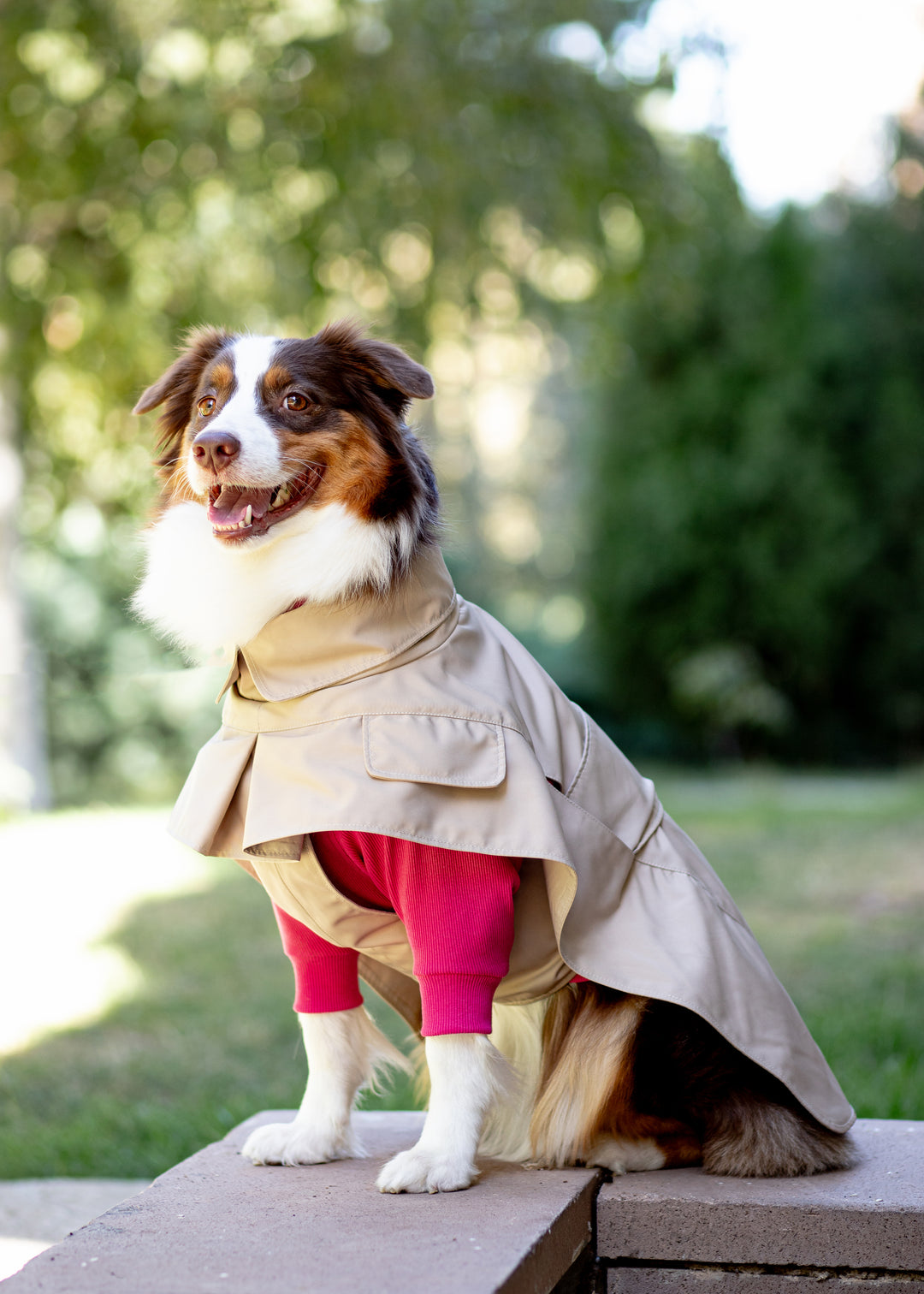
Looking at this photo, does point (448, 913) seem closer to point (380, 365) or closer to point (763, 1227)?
point (763, 1227)

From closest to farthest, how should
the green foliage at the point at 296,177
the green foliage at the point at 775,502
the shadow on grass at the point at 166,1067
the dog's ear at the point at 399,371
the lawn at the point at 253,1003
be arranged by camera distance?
the dog's ear at the point at 399,371
the shadow on grass at the point at 166,1067
the lawn at the point at 253,1003
the green foliage at the point at 296,177
the green foliage at the point at 775,502

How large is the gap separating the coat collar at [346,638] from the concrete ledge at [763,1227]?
1096 mm

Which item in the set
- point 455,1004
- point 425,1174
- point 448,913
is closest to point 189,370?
point 448,913

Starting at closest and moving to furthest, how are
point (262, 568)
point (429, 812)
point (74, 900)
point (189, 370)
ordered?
point (429, 812)
point (262, 568)
point (189, 370)
point (74, 900)

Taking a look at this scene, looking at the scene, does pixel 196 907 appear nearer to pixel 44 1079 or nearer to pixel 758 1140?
pixel 44 1079

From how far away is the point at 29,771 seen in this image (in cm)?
963

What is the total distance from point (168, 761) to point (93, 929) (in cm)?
480

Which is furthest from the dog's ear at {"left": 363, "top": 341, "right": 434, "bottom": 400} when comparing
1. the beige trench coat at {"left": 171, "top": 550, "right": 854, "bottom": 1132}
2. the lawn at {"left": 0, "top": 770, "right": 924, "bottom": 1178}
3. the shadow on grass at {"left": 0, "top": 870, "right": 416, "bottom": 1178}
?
the lawn at {"left": 0, "top": 770, "right": 924, "bottom": 1178}

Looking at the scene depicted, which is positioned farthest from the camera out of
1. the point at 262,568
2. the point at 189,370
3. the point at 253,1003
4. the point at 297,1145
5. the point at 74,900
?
the point at 74,900

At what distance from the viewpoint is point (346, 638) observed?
2.31 m

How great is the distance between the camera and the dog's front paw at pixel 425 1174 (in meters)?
2.25

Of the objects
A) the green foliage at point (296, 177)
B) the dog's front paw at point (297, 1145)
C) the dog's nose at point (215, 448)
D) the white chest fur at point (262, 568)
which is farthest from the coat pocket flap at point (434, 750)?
the green foliage at point (296, 177)

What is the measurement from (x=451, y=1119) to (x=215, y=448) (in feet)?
4.22

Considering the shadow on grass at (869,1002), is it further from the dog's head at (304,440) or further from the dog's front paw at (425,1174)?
the dog's head at (304,440)
